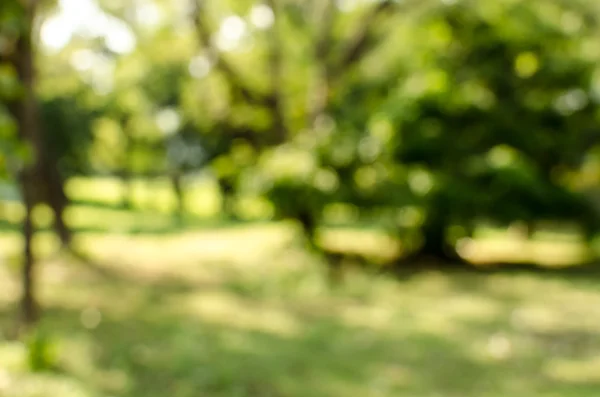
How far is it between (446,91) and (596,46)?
308 centimetres

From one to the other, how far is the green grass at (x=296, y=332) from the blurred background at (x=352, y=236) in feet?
0.10

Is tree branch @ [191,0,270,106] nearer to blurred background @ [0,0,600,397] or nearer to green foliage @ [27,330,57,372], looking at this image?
blurred background @ [0,0,600,397]

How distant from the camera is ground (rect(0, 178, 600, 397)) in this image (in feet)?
14.3

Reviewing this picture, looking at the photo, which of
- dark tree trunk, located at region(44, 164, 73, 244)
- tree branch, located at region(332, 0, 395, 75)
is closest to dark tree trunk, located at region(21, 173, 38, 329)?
dark tree trunk, located at region(44, 164, 73, 244)

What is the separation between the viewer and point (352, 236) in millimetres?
12320

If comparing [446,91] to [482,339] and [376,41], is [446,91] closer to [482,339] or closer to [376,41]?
[376,41]

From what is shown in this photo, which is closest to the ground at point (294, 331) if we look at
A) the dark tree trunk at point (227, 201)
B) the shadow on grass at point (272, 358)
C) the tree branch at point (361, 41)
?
the shadow on grass at point (272, 358)

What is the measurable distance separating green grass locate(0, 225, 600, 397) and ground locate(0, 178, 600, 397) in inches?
0.8

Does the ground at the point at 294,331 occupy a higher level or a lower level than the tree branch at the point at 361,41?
lower

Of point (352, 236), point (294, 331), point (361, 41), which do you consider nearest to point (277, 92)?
point (361, 41)

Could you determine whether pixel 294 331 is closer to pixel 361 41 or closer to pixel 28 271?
pixel 28 271

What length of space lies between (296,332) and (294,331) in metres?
0.04

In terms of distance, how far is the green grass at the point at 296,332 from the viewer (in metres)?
4.35

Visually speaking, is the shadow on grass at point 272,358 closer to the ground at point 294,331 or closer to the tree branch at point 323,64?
the ground at point 294,331
